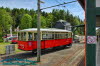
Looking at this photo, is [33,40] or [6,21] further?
[6,21]

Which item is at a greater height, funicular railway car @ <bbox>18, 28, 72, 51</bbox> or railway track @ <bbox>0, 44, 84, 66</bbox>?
funicular railway car @ <bbox>18, 28, 72, 51</bbox>

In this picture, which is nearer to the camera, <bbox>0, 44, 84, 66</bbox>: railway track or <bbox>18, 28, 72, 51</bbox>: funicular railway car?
<bbox>0, 44, 84, 66</bbox>: railway track

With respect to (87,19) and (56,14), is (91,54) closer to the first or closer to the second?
(87,19)

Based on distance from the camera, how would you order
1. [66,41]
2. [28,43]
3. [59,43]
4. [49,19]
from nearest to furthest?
[28,43]
[59,43]
[66,41]
[49,19]

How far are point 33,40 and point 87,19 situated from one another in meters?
10.8

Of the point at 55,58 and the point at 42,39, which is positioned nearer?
the point at 55,58

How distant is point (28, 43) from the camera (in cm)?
1666

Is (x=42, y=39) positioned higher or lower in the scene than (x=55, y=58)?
higher

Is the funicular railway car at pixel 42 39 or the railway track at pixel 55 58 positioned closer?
the railway track at pixel 55 58

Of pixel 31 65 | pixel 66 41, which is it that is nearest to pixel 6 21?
pixel 66 41

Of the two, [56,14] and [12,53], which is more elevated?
[56,14]

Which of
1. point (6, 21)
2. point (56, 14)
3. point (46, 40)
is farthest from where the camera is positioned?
point (56, 14)

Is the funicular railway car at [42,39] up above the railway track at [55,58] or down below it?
above

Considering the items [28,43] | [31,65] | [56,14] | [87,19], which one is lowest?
[31,65]
